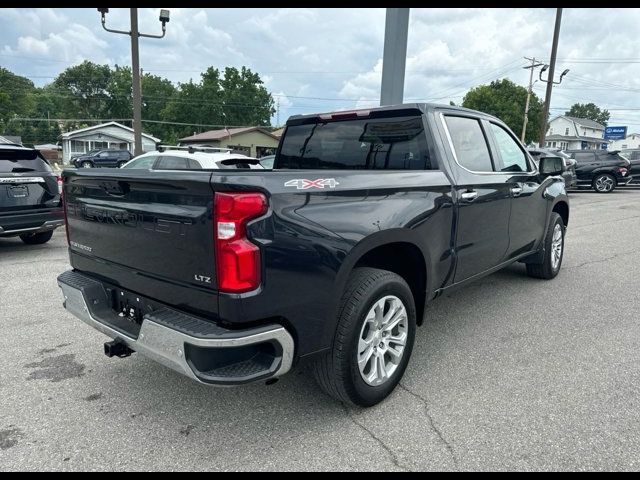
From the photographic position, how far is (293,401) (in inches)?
116

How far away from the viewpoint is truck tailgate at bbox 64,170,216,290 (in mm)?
2199

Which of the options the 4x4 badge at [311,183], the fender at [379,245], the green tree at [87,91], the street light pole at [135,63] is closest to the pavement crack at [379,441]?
the fender at [379,245]

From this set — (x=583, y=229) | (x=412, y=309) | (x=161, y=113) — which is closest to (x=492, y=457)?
(x=412, y=309)

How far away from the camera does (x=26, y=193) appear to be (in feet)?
21.5

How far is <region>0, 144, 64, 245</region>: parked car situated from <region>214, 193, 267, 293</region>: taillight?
18.6 ft

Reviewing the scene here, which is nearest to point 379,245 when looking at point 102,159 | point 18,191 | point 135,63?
point 18,191

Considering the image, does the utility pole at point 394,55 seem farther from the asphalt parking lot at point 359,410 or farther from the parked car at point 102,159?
the parked car at point 102,159

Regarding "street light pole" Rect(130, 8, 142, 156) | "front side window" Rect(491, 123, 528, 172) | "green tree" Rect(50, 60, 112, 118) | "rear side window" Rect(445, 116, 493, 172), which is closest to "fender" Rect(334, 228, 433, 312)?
"rear side window" Rect(445, 116, 493, 172)

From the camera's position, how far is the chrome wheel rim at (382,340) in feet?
9.10

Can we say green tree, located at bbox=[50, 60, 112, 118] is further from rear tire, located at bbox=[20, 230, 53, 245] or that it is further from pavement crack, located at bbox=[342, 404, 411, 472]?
pavement crack, located at bbox=[342, 404, 411, 472]

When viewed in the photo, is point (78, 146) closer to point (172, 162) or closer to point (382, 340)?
point (172, 162)

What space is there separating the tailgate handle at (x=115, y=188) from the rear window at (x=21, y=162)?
476 centimetres

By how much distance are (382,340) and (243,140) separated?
47.5m
